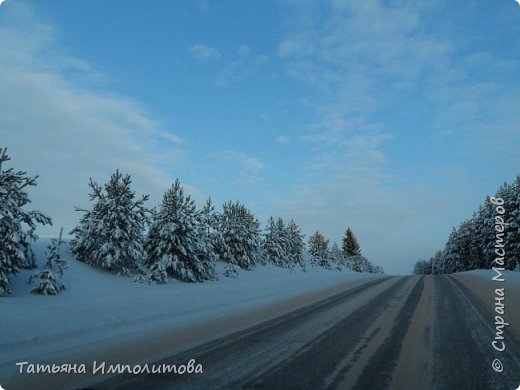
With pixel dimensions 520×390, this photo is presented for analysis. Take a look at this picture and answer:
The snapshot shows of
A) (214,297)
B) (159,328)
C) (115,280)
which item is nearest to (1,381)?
(159,328)

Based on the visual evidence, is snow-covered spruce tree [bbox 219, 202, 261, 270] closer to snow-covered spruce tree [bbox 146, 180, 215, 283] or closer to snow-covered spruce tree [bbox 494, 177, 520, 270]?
snow-covered spruce tree [bbox 146, 180, 215, 283]

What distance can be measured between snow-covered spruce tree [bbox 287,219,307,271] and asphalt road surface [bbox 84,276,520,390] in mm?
43855

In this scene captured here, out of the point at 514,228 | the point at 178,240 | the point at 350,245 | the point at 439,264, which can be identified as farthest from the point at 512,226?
the point at 439,264

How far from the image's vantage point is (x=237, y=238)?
3619cm

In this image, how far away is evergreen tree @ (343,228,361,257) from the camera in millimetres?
97688

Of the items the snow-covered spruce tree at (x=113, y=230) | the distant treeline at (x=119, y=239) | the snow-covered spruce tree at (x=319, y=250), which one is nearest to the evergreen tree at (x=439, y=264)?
the snow-covered spruce tree at (x=319, y=250)

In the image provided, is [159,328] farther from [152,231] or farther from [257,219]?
[257,219]

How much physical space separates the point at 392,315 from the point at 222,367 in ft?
21.2

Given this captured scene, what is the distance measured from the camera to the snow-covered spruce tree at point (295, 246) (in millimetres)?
55338

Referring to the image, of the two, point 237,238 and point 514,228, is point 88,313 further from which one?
point 514,228

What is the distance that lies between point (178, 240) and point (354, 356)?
17837mm

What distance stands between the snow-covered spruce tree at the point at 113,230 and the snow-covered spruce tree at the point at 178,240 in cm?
194

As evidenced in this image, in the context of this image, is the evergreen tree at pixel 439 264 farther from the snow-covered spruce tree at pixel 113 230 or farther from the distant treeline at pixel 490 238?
the snow-covered spruce tree at pixel 113 230

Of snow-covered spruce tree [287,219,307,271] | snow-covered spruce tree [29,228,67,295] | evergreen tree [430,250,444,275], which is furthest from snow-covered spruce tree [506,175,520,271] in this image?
evergreen tree [430,250,444,275]
